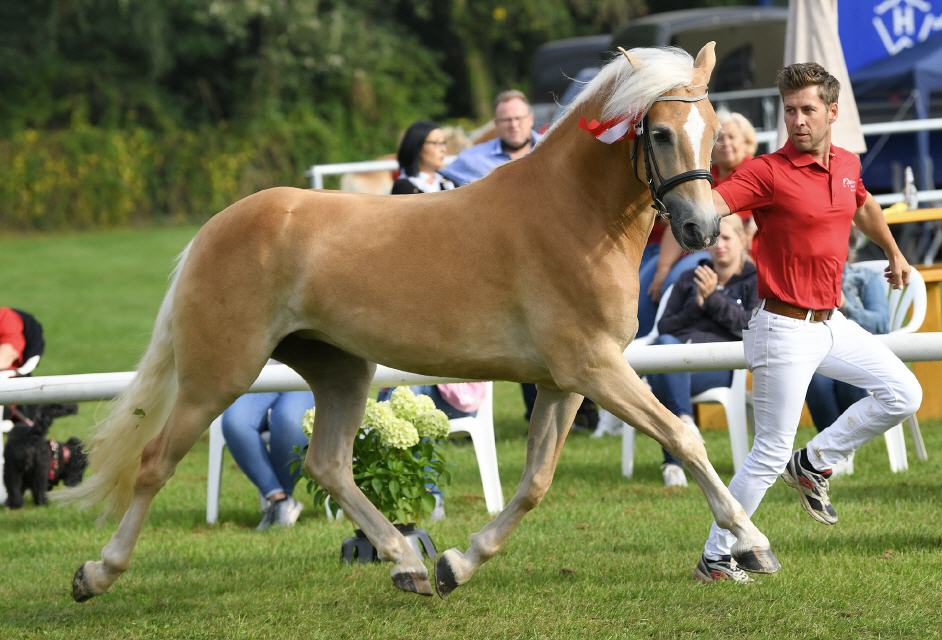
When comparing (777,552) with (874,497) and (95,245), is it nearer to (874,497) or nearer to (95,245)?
(874,497)

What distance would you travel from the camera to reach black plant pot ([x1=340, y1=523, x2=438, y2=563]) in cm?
589

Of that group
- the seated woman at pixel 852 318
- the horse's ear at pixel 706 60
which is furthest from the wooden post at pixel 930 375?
the horse's ear at pixel 706 60

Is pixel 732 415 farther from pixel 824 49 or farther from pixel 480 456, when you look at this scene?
pixel 824 49

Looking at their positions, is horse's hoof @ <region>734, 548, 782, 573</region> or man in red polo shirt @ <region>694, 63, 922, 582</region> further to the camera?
man in red polo shirt @ <region>694, 63, 922, 582</region>

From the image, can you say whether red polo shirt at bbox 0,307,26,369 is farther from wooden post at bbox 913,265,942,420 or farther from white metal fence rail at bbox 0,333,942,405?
wooden post at bbox 913,265,942,420

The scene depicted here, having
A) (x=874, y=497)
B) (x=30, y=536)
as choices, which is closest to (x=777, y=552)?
(x=874, y=497)

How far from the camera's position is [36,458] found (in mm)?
7789

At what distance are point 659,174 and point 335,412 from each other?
1859mm

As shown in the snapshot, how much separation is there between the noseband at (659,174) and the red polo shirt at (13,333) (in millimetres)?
4652

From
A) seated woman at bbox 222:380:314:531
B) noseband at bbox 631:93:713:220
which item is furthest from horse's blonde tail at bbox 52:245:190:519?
noseband at bbox 631:93:713:220

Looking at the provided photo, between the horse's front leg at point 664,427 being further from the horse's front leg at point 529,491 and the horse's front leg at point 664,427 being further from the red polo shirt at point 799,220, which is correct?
the red polo shirt at point 799,220

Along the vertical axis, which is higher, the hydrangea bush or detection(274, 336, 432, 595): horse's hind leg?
detection(274, 336, 432, 595): horse's hind leg

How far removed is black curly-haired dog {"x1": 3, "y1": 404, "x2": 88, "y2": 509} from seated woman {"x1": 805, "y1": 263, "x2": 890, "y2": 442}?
425 centimetres

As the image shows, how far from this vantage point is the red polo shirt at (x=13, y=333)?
783cm
